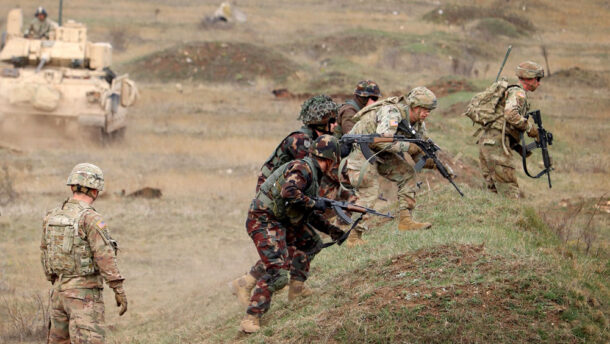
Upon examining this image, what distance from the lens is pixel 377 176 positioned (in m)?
8.47

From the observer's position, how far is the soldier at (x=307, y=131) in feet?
23.4

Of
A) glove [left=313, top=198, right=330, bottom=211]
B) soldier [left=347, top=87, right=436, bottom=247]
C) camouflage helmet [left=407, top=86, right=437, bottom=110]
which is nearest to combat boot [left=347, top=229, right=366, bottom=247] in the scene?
soldier [left=347, top=87, right=436, bottom=247]

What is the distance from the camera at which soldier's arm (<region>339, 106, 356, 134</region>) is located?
9352 millimetres

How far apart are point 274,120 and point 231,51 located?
37.5 ft

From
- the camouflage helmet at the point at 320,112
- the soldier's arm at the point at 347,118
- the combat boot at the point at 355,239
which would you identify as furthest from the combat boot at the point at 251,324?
the soldier's arm at the point at 347,118

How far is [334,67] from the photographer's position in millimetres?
36406

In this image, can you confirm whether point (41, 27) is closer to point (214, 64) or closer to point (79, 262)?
point (214, 64)

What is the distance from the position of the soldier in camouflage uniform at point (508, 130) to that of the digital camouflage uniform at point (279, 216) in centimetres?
348

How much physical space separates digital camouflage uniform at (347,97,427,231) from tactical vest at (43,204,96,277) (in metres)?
2.95

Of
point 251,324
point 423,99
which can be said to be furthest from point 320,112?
point 251,324

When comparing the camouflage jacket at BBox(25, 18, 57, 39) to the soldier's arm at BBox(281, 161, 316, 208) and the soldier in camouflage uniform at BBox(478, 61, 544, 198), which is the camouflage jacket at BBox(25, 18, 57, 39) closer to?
the soldier in camouflage uniform at BBox(478, 61, 544, 198)

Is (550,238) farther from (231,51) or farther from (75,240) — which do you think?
(231,51)

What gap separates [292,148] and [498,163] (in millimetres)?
3532

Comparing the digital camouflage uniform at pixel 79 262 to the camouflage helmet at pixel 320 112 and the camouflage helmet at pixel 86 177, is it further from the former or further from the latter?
the camouflage helmet at pixel 320 112
